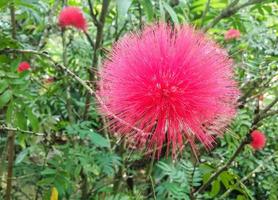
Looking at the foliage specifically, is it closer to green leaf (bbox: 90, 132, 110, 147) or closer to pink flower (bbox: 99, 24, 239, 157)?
green leaf (bbox: 90, 132, 110, 147)

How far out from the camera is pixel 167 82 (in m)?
0.99

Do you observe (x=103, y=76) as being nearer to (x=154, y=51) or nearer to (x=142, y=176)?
(x=154, y=51)

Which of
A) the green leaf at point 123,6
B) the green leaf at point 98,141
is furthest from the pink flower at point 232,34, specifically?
the green leaf at point 123,6

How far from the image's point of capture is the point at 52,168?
156 centimetres

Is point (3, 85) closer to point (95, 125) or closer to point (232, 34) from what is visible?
point (95, 125)

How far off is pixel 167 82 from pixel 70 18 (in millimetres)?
1015


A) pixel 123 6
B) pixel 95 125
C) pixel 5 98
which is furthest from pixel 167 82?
pixel 95 125

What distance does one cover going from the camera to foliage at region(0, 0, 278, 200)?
4.49ft

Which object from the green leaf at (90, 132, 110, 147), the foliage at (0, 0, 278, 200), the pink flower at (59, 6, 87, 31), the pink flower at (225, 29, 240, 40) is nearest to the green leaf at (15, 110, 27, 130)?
the foliage at (0, 0, 278, 200)

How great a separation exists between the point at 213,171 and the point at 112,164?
14.7 inches

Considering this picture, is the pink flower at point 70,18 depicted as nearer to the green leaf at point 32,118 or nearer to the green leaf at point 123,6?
the green leaf at point 32,118

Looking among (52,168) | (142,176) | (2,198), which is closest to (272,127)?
(142,176)

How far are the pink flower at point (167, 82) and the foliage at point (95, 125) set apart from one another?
11 cm

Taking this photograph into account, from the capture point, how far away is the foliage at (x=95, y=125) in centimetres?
137
